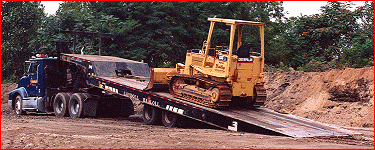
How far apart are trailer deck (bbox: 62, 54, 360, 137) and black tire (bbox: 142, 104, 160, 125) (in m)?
0.45

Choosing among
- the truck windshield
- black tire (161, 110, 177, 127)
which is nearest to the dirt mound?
black tire (161, 110, 177, 127)

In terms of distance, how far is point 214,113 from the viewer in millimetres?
15867

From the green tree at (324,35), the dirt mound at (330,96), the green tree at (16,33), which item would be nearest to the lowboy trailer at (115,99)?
the dirt mound at (330,96)

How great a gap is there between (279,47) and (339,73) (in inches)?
524

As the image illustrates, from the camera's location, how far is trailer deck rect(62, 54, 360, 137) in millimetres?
14844

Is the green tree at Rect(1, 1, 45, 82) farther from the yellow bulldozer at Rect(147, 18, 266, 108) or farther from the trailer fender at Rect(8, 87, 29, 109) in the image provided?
the yellow bulldozer at Rect(147, 18, 266, 108)

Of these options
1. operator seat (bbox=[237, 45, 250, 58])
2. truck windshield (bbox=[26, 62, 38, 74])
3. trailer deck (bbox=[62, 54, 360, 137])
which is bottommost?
trailer deck (bbox=[62, 54, 360, 137])

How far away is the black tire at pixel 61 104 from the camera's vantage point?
2220 centimetres

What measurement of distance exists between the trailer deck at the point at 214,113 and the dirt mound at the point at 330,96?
4533mm

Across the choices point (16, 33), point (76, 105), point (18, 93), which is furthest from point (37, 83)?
point (16, 33)

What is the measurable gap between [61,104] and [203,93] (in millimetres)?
8853

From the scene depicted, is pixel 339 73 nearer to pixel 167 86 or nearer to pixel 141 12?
pixel 167 86

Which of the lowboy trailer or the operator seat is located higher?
the operator seat

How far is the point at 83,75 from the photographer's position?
71.8 feet
